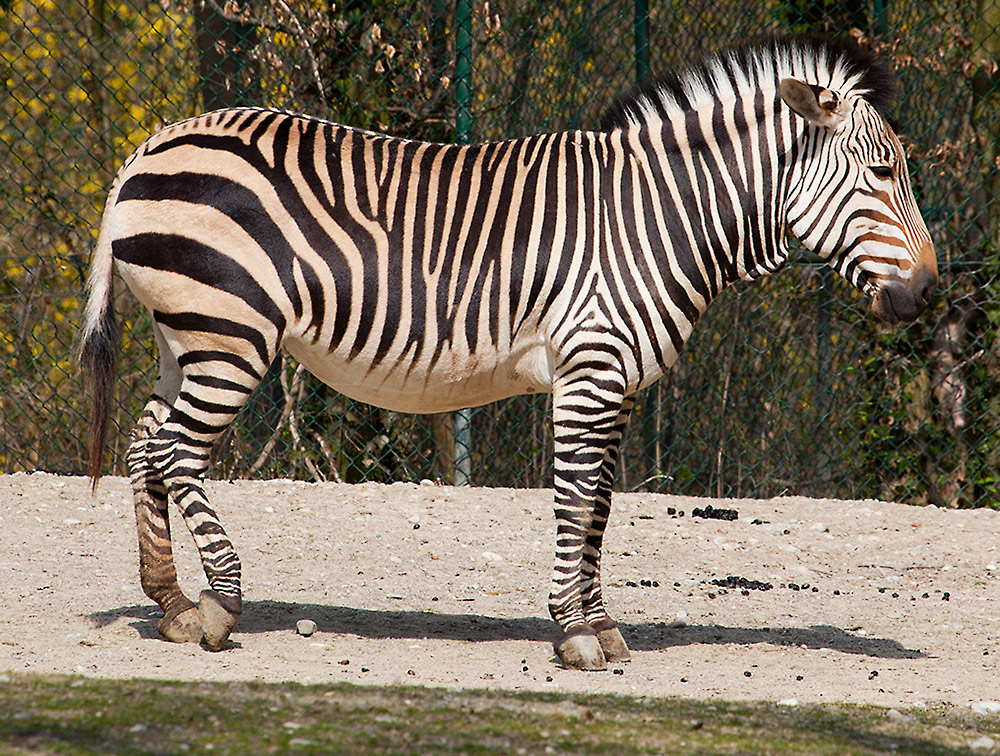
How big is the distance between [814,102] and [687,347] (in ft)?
10.7

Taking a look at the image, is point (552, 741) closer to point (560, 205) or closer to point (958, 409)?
point (560, 205)

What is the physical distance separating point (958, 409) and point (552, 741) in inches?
219

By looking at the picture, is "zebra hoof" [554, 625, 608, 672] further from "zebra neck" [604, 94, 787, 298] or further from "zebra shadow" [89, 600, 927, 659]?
"zebra neck" [604, 94, 787, 298]

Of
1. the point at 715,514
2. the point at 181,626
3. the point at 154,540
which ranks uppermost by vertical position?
the point at 715,514

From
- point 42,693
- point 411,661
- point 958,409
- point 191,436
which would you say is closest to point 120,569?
point 191,436

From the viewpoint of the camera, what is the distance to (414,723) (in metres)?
2.92

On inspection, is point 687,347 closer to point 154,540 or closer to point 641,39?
point 641,39

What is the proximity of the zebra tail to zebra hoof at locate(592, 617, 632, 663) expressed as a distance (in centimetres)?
209

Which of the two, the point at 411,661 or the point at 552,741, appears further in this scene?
the point at 411,661

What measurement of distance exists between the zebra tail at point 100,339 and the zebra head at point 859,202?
266 centimetres

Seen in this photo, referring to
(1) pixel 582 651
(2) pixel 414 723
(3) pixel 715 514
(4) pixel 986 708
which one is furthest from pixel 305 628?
(3) pixel 715 514

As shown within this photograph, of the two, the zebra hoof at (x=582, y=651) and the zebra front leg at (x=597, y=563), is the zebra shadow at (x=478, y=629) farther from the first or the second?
the zebra hoof at (x=582, y=651)

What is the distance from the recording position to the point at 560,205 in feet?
14.0

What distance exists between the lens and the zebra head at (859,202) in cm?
420
